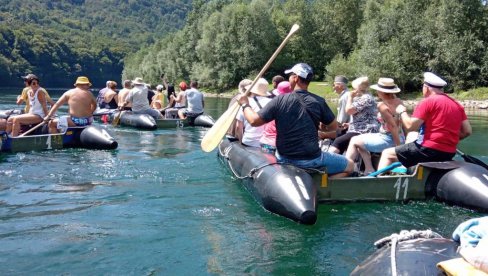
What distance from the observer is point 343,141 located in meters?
7.79

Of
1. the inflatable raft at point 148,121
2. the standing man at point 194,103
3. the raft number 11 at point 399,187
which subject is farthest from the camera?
the standing man at point 194,103

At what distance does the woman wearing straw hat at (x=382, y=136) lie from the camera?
716cm

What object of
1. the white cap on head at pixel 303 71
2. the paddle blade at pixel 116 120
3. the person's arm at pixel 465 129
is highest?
the white cap on head at pixel 303 71

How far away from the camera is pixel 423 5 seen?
136ft

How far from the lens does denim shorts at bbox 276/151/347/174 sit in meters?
6.30

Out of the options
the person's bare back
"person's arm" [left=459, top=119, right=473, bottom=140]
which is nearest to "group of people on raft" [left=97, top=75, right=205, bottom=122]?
the person's bare back

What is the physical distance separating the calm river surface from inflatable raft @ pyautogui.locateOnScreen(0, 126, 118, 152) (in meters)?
1.31

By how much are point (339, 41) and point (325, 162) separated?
5269 cm

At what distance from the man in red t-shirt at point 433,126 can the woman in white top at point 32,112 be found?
282 inches

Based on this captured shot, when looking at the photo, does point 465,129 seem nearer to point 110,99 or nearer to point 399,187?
point 399,187

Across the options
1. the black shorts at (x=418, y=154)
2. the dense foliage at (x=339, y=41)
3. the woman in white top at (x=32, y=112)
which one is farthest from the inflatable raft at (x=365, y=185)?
the dense foliage at (x=339, y=41)

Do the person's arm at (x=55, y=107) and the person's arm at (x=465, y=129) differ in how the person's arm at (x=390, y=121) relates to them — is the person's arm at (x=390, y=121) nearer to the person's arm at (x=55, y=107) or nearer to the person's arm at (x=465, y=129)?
the person's arm at (x=465, y=129)

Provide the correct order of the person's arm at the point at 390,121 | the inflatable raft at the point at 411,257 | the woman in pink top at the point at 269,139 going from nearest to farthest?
the inflatable raft at the point at 411,257
the person's arm at the point at 390,121
the woman in pink top at the point at 269,139

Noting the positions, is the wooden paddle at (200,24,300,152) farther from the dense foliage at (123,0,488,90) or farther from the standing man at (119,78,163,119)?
the dense foliage at (123,0,488,90)
